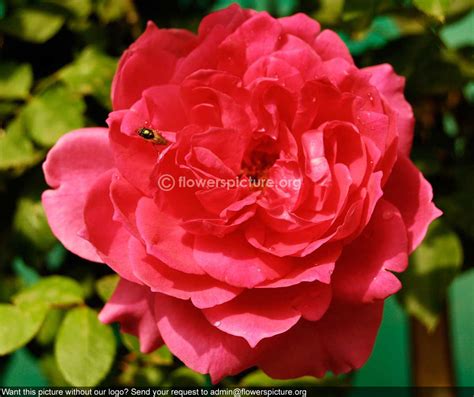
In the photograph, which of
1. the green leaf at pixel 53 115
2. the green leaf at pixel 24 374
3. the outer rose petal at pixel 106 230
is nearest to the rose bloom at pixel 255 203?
Result: the outer rose petal at pixel 106 230

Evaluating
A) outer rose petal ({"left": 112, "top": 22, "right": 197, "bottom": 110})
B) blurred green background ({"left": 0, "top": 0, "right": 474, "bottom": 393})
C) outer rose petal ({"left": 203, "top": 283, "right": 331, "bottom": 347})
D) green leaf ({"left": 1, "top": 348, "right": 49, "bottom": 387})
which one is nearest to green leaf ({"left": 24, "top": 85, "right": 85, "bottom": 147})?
blurred green background ({"left": 0, "top": 0, "right": 474, "bottom": 393})

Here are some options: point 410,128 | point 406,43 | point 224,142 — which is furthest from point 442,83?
point 224,142

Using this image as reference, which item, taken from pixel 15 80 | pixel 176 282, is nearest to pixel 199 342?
pixel 176 282

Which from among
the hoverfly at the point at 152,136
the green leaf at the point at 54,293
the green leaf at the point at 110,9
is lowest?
the green leaf at the point at 54,293

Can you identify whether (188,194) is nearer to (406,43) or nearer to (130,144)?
(130,144)

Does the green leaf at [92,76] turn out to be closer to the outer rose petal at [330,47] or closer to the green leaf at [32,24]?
the green leaf at [32,24]

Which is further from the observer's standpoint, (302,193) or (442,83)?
(442,83)

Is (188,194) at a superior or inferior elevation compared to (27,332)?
superior
